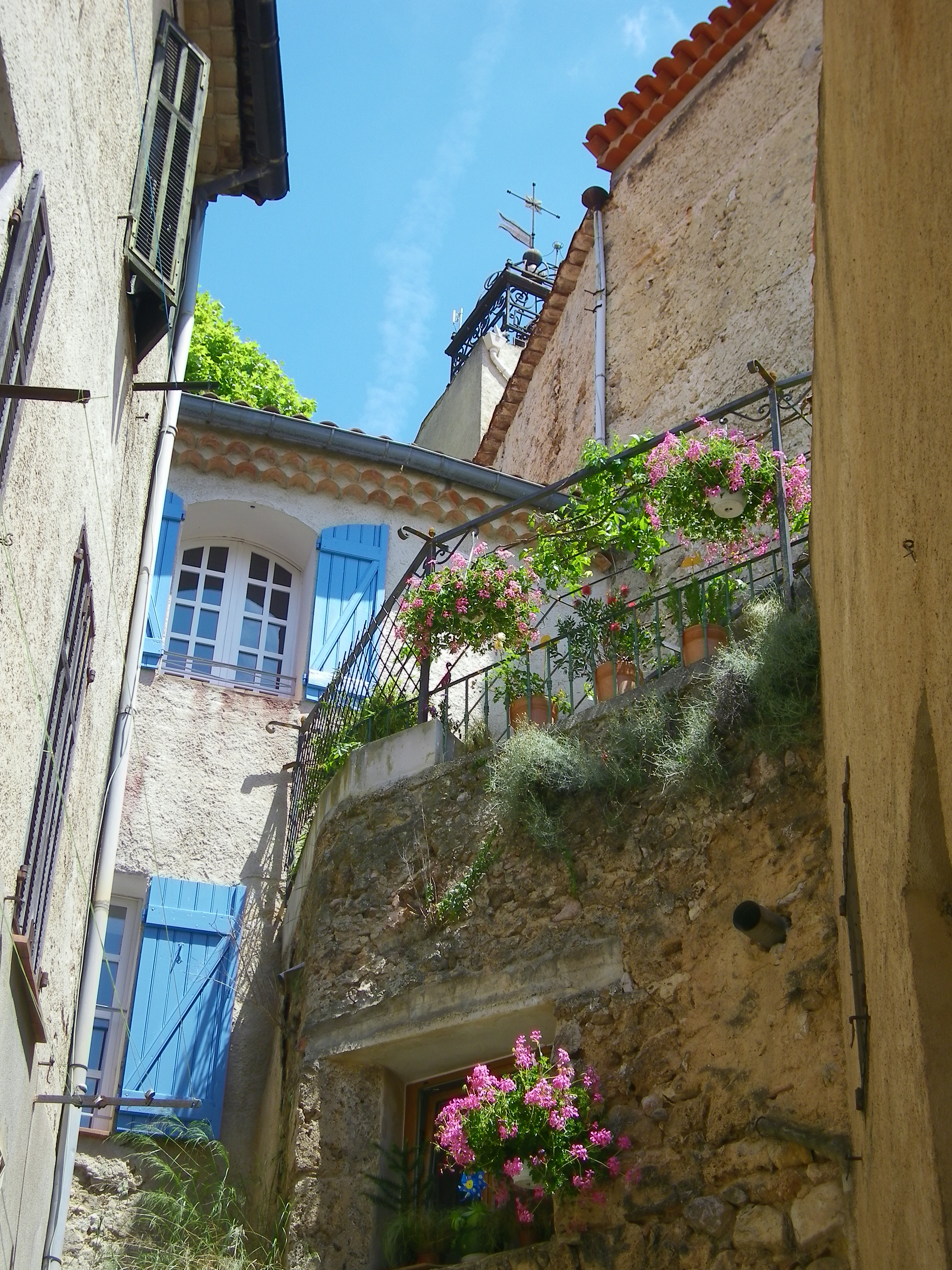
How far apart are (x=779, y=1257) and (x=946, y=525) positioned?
355cm

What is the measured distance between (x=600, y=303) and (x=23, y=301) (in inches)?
410

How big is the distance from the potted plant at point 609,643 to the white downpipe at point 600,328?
468cm

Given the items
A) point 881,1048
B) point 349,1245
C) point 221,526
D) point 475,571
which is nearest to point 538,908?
point 349,1245

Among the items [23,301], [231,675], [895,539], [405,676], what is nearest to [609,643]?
[405,676]

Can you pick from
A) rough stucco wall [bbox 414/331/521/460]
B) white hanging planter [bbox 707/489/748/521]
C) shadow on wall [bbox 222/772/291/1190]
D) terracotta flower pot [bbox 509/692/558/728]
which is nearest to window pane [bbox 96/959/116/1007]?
shadow on wall [bbox 222/772/291/1190]

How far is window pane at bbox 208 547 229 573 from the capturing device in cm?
1095

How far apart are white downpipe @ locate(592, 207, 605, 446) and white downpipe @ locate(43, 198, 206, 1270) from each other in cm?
504

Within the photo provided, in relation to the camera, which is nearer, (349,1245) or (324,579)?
(349,1245)

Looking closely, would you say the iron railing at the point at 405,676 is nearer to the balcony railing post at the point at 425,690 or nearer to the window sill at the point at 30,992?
the balcony railing post at the point at 425,690

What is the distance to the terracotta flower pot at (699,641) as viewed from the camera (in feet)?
24.3

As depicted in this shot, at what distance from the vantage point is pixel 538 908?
23.1 ft

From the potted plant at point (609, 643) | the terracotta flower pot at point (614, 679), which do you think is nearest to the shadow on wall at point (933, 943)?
the potted plant at point (609, 643)

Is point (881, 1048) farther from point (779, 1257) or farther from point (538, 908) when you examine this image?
point (538, 908)

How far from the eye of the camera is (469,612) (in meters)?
8.58
